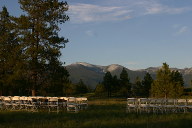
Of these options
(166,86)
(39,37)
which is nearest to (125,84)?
(166,86)

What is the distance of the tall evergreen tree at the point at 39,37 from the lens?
2931cm

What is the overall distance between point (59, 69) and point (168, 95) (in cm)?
1821

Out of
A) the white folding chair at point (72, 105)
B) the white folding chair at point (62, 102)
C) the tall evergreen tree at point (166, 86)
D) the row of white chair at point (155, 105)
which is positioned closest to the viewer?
the row of white chair at point (155, 105)

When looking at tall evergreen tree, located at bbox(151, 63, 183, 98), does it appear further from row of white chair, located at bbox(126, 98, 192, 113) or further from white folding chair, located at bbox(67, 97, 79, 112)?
white folding chair, located at bbox(67, 97, 79, 112)

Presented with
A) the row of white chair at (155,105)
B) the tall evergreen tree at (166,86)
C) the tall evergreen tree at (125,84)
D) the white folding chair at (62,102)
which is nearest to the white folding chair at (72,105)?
the white folding chair at (62,102)

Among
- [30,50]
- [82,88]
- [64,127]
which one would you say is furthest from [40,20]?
[82,88]

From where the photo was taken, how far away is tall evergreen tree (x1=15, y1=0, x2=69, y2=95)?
29.3 meters

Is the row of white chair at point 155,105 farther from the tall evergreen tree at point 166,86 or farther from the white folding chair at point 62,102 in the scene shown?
the tall evergreen tree at point 166,86

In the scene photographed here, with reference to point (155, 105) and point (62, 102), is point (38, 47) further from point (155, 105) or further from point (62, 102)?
point (155, 105)

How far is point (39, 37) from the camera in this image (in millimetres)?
29859

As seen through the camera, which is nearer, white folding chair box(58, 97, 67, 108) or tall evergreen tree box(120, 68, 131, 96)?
white folding chair box(58, 97, 67, 108)

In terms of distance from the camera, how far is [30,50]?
2886 centimetres

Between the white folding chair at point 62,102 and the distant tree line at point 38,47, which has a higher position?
the distant tree line at point 38,47

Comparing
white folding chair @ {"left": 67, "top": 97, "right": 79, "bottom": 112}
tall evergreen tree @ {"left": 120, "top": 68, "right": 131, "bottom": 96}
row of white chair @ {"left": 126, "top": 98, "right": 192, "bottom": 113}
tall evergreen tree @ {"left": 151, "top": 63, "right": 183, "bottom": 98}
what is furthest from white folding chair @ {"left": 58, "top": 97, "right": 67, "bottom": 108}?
tall evergreen tree @ {"left": 120, "top": 68, "right": 131, "bottom": 96}
